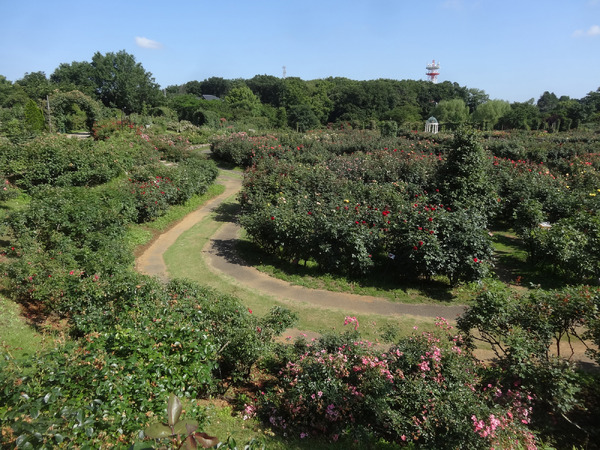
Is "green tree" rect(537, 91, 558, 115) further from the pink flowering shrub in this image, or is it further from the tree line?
the pink flowering shrub

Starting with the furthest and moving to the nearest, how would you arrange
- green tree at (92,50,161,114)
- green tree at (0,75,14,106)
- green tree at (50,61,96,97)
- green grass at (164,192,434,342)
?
green tree at (50,61,96,97) < green tree at (92,50,161,114) < green tree at (0,75,14,106) < green grass at (164,192,434,342)

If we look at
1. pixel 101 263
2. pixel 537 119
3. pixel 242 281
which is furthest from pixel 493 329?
Answer: pixel 537 119

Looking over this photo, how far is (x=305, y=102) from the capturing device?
243ft

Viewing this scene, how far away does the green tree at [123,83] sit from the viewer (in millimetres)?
54906

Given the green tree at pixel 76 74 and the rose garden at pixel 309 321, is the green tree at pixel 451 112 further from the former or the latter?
the green tree at pixel 76 74

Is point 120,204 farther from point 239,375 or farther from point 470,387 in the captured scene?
point 470,387

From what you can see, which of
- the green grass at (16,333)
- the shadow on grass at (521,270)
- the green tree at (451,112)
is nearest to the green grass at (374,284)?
the shadow on grass at (521,270)

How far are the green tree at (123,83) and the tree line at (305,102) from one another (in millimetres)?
139

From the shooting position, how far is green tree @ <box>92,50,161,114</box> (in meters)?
54.9

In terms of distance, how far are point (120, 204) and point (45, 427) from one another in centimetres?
1028

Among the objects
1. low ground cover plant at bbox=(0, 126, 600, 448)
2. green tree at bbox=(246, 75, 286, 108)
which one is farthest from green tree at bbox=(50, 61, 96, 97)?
low ground cover plant at bbox=(0, 126, 600, 448)

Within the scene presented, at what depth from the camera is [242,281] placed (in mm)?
9914

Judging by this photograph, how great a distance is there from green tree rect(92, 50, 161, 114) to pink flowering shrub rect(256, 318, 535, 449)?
185ft

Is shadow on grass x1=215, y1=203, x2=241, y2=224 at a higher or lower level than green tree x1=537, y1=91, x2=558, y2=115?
lower
